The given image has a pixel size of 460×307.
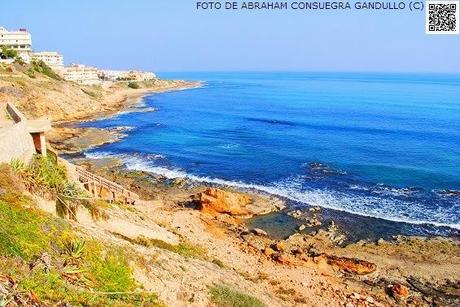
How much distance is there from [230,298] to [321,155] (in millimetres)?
35019

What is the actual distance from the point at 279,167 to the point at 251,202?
37.3 ft

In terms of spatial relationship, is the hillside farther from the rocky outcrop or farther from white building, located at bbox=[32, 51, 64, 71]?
white building, located at bbox=[32, 51, 64, 71]

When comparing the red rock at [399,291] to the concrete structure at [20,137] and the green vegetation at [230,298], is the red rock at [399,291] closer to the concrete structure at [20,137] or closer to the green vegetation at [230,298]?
the green vegetation at [230,298]

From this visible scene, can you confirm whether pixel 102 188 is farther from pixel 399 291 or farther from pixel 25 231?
pixel 399 291

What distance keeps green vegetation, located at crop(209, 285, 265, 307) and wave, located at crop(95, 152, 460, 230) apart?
698 inches

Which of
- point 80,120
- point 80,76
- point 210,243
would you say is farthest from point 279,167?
point 80,76

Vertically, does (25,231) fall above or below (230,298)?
above

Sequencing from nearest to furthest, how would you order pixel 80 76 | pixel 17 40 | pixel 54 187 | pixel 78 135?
pixel 54 187 → pixel 78 135 → pixel 17 40 → pixel 80 76

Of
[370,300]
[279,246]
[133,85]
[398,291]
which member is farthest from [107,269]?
[133,85]

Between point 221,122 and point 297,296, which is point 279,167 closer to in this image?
point 297,296

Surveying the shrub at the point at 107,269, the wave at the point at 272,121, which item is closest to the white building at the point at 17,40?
the wave at the point at 272,121

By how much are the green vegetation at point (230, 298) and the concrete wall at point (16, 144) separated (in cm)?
1032

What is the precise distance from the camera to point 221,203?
32.7m

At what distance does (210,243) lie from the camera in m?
26.4
